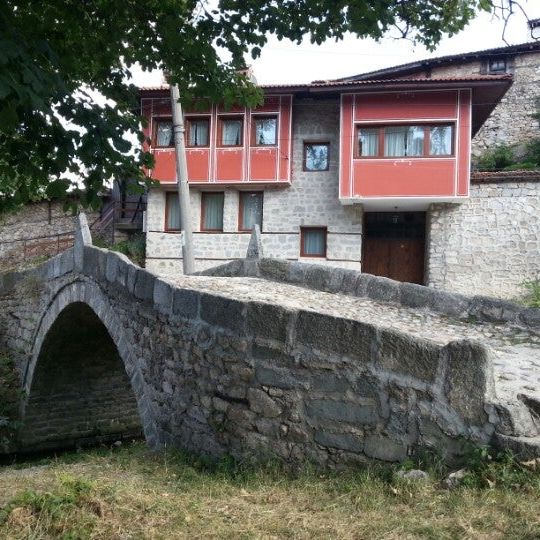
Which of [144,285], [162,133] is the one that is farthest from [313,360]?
[162,133]

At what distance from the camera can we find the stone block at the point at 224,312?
3.98m

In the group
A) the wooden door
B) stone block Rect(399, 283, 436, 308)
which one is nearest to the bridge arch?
stone block Rect(399, 283, 436, 308)

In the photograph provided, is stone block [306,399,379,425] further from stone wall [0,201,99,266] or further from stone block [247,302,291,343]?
stone wall [0,201,99,266]

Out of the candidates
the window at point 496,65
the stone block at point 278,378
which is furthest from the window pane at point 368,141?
the stone block at point 278,378

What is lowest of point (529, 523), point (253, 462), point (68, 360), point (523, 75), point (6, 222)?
point (68, 360)

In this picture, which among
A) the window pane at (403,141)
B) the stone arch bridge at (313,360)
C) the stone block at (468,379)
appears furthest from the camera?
the window pane at (403,141)

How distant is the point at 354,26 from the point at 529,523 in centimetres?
378

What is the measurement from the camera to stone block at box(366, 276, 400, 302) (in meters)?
5.85

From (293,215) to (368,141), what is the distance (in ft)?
10.2

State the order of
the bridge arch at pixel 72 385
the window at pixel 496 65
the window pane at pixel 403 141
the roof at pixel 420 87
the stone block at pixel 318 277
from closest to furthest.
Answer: the stone block at pixel 318 277
the bridge arch at pixel 72 385
the roof at pixel 420 87
the window pane at pixel 403 141
the window at pixel 496 65

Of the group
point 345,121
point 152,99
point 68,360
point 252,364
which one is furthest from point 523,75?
point 252,364

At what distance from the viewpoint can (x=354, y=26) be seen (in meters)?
4.51

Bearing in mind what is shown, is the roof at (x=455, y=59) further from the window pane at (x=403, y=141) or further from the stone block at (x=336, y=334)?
the stone block at (x=336, y=334)

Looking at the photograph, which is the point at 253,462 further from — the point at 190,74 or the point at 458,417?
the point at 190,74
